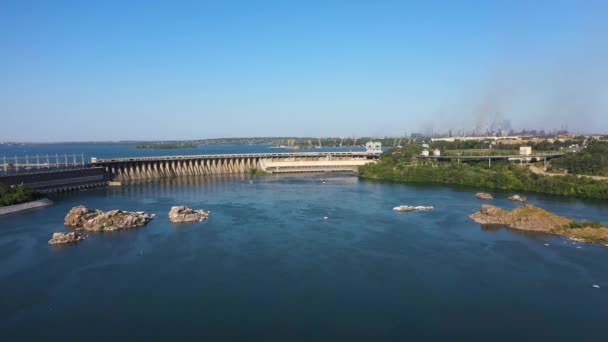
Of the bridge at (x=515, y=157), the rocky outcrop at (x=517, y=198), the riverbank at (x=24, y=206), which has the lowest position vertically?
the rocky outcrop at (x=517, y=198)

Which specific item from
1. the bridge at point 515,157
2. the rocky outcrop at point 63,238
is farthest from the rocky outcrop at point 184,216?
the bridge at point 515,157

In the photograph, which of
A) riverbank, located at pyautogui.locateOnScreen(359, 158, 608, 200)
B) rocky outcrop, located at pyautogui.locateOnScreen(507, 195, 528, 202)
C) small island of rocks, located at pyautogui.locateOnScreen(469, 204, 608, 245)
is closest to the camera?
small island of rocks, located at pyautogui.locateOnScreen(469, 204, 608, 245)

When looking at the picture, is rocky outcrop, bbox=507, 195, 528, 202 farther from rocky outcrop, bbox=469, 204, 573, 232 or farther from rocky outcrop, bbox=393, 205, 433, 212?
rocky outcrop, bbox=393, 205, 433, 212

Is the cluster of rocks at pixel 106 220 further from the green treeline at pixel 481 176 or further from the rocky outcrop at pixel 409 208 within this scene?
the green treeline at pixel 481 176

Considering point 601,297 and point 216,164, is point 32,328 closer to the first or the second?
point 601,297

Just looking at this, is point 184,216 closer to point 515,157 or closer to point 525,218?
point 525,218

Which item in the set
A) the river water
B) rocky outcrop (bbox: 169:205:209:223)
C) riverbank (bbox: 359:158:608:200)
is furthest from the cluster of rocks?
riverbank (bbox: 359:158:608:200)

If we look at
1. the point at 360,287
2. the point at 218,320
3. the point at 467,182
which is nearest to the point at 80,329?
the point at 218,320
